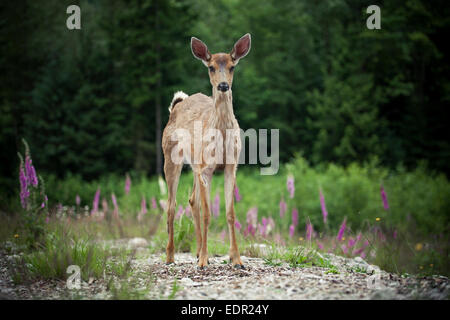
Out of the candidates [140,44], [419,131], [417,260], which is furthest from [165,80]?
[417,260]

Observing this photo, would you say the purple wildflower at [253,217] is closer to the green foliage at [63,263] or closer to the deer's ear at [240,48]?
the green foliage at [63,263]

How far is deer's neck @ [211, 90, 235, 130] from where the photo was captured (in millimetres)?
5754

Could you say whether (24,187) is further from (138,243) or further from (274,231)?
(274,231)

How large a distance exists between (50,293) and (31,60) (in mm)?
23967

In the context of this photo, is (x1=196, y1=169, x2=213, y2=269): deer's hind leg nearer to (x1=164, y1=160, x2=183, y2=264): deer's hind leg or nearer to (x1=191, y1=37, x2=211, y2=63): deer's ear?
(x1=164, y1=160, x2=183, y2=264): deer's hind leg

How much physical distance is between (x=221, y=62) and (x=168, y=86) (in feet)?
65.7

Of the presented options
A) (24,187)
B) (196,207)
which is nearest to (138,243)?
(24,187)

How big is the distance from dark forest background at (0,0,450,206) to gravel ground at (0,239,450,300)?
658 inches

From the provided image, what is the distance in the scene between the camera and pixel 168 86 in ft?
82.8

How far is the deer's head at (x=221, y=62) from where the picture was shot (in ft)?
18.3

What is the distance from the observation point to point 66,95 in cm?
2505

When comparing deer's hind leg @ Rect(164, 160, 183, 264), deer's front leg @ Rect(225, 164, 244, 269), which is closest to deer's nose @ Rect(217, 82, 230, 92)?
deer's front leg @ Rect(225, 164, 244, 269)

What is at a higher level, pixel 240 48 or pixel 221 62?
pixel 240 48

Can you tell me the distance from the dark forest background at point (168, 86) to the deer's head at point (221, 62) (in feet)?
55.5
